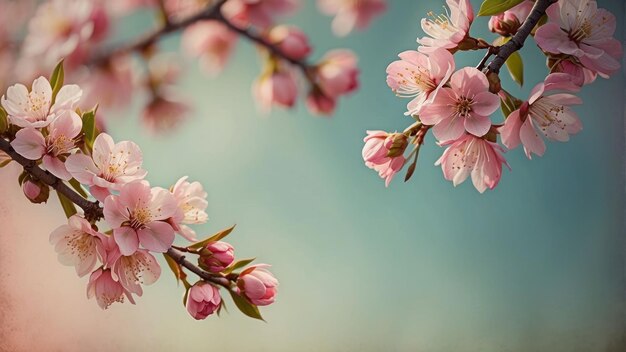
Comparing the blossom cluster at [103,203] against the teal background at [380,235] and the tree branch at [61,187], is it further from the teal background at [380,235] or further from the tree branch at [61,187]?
the teal background at [380,235]

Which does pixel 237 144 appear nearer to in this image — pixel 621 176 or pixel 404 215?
pixel 404 215

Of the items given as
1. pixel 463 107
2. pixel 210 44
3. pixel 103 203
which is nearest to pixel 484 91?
pixel 463 107

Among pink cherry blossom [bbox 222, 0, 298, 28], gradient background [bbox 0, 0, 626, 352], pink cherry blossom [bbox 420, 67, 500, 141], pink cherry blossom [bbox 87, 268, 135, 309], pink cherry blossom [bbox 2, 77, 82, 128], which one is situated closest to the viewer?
pink cherry blossom [bbox 420, 67, 500, 141]

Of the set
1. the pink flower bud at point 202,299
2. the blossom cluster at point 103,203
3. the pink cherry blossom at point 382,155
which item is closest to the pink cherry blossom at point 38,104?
the blossom cluster at point 103,203

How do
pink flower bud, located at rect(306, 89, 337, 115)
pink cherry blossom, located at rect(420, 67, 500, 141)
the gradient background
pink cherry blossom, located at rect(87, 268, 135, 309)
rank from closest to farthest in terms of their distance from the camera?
pink cherry blossom, located at rect(420, 67, 500, 141) → pink cherry blossom, located at rect(87, 268, 135, 309) → pink flower bud, located at rect(306, 89, 337, 115) → the gradient background

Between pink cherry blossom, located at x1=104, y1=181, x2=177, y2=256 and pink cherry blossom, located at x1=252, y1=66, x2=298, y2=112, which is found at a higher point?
pink cherry blossom, located at x1=252, y1=66, x2=298, y2=112

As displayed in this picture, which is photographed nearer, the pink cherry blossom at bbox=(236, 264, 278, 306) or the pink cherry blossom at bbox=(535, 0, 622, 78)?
Answer: the pink cherry blossom at bbox=(535, 0, 622, 78)

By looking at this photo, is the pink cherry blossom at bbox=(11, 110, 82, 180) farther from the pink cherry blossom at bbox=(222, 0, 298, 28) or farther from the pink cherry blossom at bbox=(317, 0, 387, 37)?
the pink cherry blossom at bbox=(317, 0, 387, 37)

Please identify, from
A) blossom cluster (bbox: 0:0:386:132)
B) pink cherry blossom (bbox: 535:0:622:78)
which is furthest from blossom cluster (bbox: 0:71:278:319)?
pink cherry blossom (bbox: 535:0:622:78)
